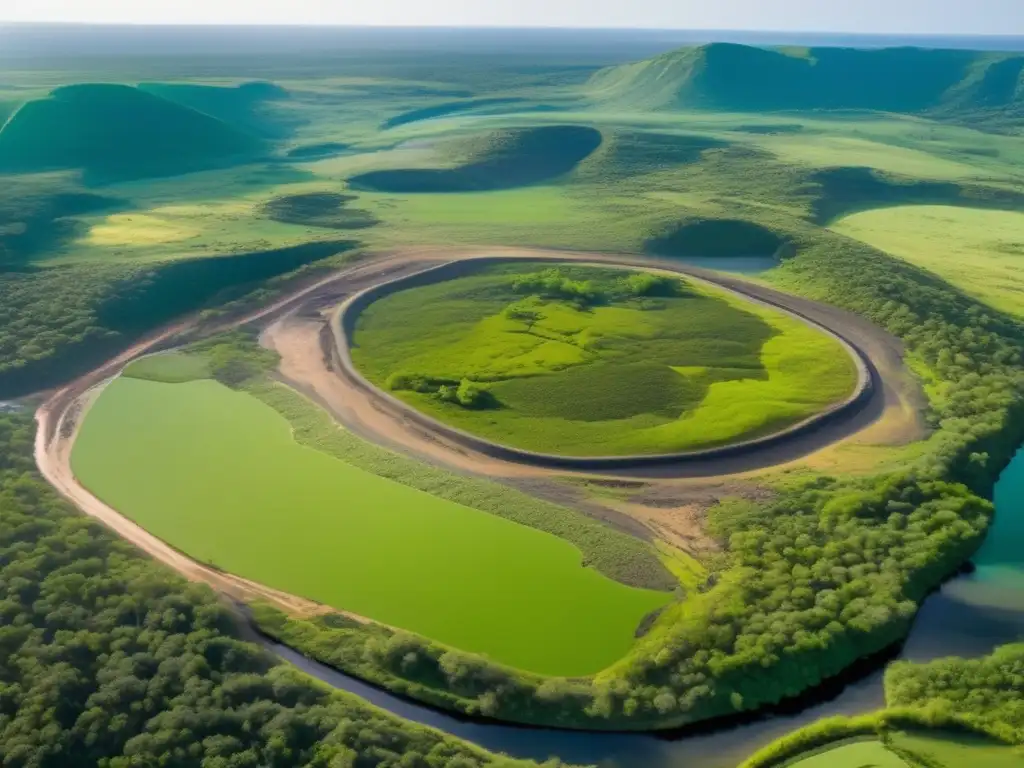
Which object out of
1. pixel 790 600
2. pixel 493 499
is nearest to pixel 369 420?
pixel 493 499

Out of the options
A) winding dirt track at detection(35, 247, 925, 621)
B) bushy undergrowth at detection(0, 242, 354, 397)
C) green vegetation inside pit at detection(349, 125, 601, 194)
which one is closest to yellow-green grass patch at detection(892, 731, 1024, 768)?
winding dirt track at detection(35, 247, 925, 621)

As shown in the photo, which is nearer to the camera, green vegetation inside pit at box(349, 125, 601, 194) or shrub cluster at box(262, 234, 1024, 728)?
shrub cluster at box(262, 234, 1024, 728)

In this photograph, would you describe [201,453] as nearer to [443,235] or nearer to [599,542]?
[599,542]

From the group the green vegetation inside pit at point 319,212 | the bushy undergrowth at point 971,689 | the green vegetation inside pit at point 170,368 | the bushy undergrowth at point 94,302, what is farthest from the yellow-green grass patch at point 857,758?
the green vegetation inside pit at point 319,212

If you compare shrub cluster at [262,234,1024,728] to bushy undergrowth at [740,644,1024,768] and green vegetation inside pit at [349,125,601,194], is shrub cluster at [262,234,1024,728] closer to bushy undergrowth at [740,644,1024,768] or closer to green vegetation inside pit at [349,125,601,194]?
bushy undergrowth at [740,644,1024,768]

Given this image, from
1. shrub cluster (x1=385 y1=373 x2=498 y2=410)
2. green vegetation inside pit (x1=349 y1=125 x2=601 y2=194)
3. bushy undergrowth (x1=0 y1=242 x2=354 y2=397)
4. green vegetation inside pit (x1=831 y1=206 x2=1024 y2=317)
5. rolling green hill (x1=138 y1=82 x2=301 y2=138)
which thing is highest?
rolling green hill (x1=138 y1=82 x2=301 y2=138)

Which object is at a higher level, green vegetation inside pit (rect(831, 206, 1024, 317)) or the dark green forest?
green vegetation inside pit (rect(831, 206, 1024, 317))

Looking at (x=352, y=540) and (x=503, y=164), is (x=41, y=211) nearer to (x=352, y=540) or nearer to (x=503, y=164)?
(x=503, y=164)

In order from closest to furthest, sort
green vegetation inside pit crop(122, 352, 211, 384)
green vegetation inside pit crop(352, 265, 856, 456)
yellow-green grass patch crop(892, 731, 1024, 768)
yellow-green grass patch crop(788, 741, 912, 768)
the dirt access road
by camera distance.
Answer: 1. yellow-green grass patch crop(892, 731, 1024, 768)
2. yellow-green grass patch crop(788, 741, 912, 768)
3. the dirt access road
4. green vegetation inside pit crop(352, 265, 856, 456)
5. green vegetation inside pit crop(122, 352, 211, 384)
